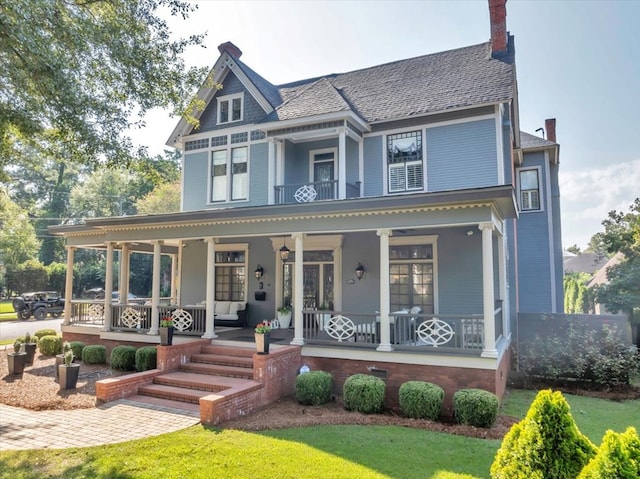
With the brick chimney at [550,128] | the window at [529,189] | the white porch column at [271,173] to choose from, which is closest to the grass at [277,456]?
the white porch column at [271,173]

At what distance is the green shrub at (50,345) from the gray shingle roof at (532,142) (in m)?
18.3

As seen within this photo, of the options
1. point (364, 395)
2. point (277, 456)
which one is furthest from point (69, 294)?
point (277, 456)

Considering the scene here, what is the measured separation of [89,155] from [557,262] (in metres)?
16.6

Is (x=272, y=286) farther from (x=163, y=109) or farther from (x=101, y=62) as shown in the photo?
(x=101, y=62)

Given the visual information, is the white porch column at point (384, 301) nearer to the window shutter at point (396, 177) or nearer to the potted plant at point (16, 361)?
the window shutter at point (396, 177)

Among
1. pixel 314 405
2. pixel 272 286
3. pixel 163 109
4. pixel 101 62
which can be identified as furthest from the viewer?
pixel 272 286

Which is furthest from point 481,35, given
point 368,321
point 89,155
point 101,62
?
point 89,155

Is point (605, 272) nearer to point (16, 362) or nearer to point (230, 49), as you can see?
point (230, 49)

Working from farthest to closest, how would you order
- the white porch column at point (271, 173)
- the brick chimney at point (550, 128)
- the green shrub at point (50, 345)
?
the brick chimney at point (550, 128)
the green shrub at point (50, 345)
the white porch column at point (271, 173)

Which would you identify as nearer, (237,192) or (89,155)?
(89,155)

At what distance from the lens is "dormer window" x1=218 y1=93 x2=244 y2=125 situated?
14500mm

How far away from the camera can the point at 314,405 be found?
8.43 meters

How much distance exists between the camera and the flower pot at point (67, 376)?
928 cm

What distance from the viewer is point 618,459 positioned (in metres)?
2.84
